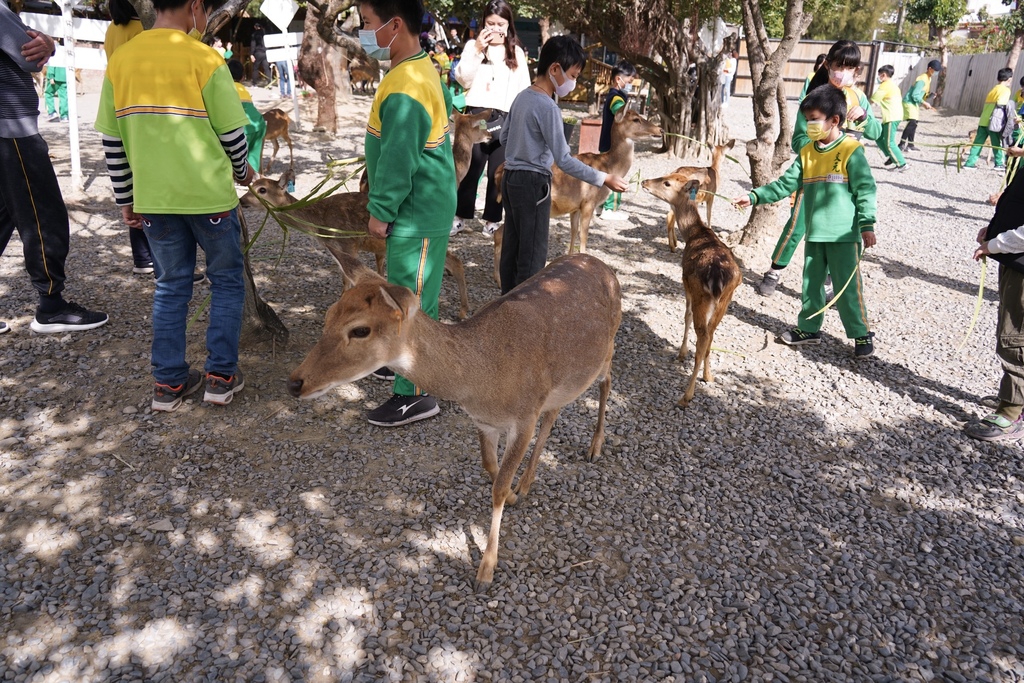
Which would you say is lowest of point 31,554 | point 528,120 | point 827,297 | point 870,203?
point 31,554

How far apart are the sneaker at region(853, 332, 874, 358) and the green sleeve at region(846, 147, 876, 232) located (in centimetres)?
89

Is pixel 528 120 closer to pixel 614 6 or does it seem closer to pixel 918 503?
pixel 918 503

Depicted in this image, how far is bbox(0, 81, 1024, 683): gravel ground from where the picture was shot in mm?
2725

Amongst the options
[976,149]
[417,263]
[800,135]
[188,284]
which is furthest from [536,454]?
[976,149]

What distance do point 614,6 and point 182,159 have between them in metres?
12.8

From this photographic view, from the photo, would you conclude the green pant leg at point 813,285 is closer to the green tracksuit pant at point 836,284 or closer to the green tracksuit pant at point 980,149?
the green tracksuit pant at point 836,284

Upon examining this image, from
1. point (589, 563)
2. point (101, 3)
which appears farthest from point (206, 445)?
point (101, 3)

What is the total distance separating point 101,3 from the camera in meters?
18.5

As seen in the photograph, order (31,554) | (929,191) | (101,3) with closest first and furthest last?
(31,554) → (929,191) → (101,3)

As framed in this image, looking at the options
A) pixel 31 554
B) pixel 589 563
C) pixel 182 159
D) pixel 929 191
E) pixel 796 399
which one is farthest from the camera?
pixel 929 191

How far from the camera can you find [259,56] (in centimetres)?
2627

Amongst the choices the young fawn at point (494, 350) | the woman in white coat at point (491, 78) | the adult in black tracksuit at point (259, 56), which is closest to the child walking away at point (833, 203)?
the young fawn at point (494, 350)

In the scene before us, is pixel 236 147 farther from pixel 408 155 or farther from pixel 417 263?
pixel 417 263

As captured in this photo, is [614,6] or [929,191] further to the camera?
[614,6]
